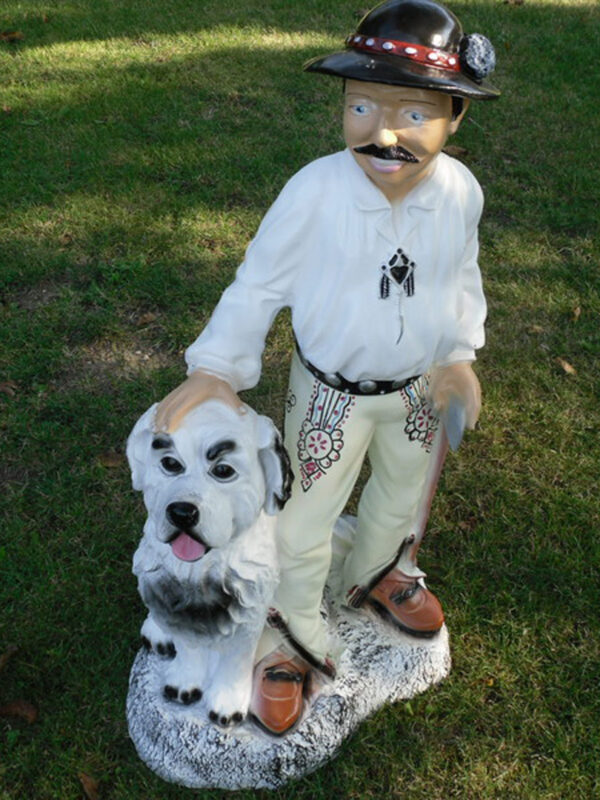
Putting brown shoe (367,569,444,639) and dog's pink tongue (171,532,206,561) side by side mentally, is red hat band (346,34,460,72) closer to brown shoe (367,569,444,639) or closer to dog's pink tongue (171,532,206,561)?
dog's pink tongue (171,532,206,561)

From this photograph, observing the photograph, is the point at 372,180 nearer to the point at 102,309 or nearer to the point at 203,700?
the point at 203,700

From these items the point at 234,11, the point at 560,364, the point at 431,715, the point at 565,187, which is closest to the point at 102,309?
the point at 560,364

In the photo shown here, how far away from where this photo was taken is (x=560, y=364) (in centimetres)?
402

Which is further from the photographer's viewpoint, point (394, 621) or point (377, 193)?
point (394, 621)

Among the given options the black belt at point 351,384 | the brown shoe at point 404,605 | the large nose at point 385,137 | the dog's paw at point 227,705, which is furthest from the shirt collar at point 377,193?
the dog's paw at point 227,705

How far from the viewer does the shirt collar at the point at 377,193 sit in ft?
6.31

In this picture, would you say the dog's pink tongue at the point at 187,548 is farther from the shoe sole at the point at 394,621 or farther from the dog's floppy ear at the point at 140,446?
the shoe sole at the point at 394,621

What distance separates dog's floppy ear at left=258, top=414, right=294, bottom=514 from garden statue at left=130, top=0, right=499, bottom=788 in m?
0.02

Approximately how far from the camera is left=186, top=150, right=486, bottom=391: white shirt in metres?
1.94

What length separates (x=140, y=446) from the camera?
6.44 ft

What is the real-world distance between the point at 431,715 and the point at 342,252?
150cm

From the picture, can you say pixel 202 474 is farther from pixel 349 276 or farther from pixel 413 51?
pixel 413 51

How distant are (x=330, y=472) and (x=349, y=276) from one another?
510 mm

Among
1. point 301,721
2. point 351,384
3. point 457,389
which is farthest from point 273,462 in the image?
point 301,721
